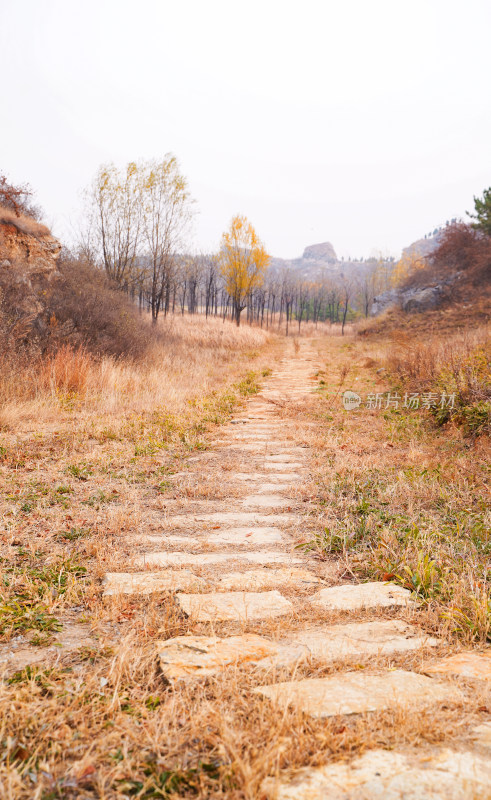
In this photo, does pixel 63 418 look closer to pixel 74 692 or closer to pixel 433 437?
pixel 433 437

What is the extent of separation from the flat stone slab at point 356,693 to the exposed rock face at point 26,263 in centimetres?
854

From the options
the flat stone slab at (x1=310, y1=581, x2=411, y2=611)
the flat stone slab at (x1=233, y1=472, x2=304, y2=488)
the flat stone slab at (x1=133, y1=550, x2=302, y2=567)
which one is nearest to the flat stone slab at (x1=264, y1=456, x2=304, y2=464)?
the flat stone slab at (x1=233, y1=472, x2=304, y2=488)

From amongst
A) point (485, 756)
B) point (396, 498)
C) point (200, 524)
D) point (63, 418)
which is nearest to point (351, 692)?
point (485, 756)

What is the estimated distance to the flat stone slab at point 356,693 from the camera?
1561 millimetres

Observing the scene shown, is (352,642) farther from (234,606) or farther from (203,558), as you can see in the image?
(203,558)

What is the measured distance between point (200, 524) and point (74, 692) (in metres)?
1.96

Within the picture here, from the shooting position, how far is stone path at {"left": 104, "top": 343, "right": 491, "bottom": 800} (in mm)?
1295

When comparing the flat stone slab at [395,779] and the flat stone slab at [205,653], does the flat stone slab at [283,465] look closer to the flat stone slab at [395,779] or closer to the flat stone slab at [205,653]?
the flat stone slab at [205,653]

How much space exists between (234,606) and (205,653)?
1.49ft

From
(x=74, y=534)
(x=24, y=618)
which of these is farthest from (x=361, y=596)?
(x=74, y=534)

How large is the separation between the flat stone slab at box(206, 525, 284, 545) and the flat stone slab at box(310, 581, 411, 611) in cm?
74

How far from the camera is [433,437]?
244 inches

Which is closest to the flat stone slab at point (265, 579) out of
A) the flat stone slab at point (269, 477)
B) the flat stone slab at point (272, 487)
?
the flat stone slab at point (272, 487)

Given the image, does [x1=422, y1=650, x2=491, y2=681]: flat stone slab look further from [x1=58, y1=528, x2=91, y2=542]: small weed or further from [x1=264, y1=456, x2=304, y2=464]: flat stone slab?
[x1=264, y1=456, x2=304, y2=464]: flat stone slab
